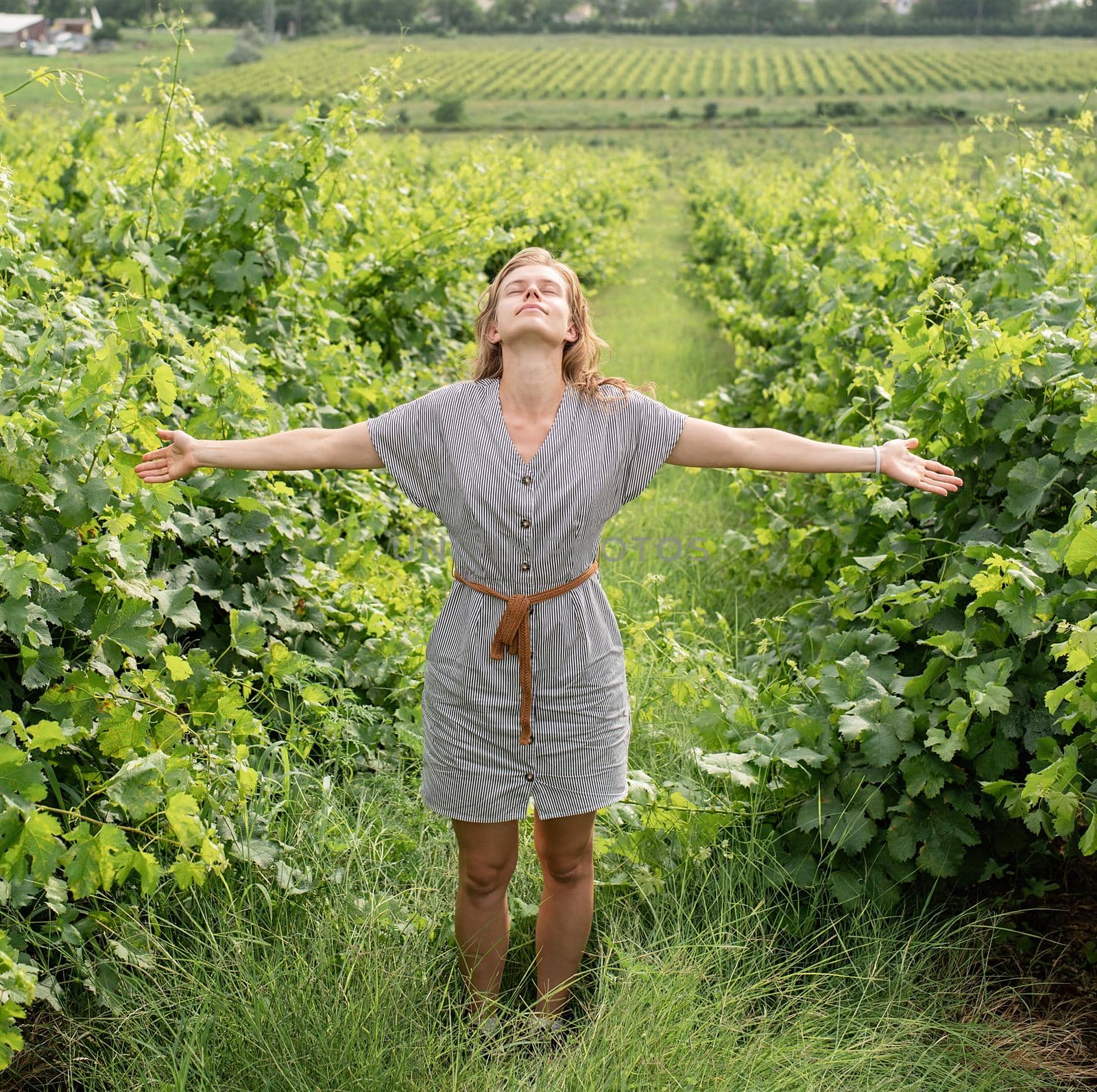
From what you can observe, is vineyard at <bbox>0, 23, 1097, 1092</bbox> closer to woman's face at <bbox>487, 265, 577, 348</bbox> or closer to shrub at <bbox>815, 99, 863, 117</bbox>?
woman's face at <bbox>487, 265, 577, 348</bbox>

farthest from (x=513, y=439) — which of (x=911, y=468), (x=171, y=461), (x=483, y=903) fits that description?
(x=483, y=903)

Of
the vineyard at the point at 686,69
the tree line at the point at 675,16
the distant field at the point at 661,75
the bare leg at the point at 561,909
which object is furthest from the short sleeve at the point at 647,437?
the tree line at the point at 675,16

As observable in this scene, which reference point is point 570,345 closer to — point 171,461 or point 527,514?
point 527,514

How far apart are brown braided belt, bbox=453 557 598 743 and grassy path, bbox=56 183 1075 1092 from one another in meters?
0.68

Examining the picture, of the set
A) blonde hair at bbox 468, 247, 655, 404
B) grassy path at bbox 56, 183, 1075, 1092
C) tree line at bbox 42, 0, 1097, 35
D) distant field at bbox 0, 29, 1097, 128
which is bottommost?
grassy path at bbox 56, 183, 1075, 1092

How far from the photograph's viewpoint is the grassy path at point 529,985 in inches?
96.3

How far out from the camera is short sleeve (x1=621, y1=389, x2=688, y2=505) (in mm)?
2594

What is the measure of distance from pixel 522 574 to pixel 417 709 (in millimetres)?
1552

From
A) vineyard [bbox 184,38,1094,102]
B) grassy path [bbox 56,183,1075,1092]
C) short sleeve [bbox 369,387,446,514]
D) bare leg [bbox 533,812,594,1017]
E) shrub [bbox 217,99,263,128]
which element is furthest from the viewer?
vineyard [bbox 184,38,1094,102]

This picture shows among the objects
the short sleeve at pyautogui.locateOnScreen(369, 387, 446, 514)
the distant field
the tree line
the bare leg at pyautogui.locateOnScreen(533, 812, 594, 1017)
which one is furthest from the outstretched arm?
the tree line

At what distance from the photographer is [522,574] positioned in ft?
8.29

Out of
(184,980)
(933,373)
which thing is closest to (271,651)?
(184,980)

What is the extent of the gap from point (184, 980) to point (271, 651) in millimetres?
905

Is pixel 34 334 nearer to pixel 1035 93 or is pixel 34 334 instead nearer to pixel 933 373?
pixel 933 373
